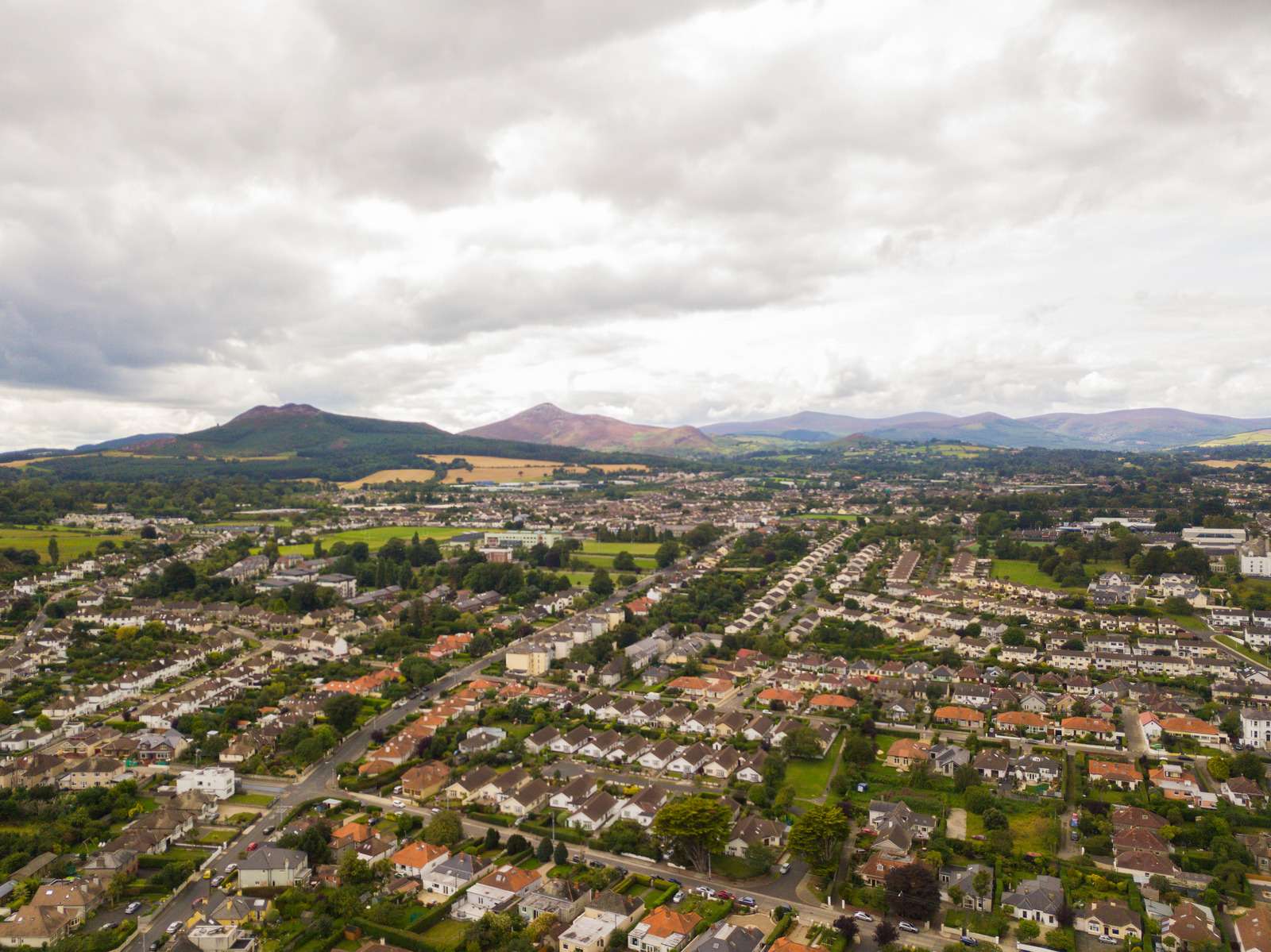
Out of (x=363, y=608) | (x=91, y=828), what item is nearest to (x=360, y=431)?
(x=363, y=608)

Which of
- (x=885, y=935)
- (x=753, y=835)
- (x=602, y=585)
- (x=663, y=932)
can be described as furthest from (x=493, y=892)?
(x=602, y=585)

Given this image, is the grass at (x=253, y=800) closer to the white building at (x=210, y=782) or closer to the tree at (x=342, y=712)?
the white building at (x=210, y=782)

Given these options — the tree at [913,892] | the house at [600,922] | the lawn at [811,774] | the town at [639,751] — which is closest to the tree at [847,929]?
the town at [639,751]

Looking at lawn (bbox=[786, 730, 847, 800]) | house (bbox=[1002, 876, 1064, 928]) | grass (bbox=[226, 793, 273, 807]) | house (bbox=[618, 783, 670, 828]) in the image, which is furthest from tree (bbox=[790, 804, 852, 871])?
grass (bbox=[226, 793, 273, 807])

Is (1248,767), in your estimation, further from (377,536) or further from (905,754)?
(377,536)

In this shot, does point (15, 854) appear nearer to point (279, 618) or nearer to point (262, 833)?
point (262, 833)
